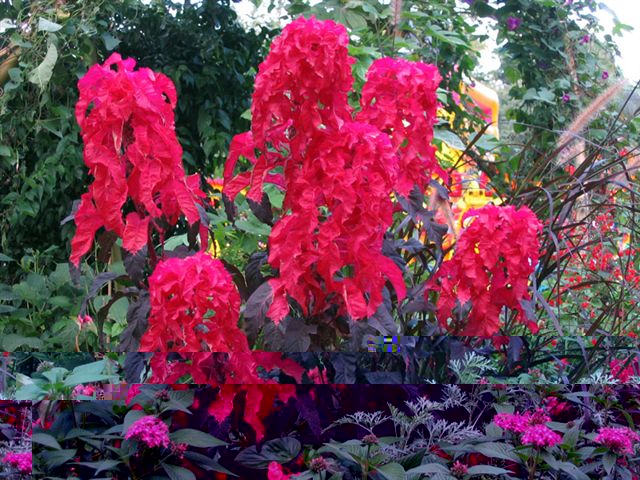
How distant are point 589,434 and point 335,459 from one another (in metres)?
0.37

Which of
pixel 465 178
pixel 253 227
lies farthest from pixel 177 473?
pixel 465 178

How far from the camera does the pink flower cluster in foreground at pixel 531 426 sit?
113 centimetres

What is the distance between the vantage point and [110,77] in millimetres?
1354

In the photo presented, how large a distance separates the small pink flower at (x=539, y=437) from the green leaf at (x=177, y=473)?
0.44 metres

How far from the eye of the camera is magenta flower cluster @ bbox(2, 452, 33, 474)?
113cm

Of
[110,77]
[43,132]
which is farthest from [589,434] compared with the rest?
[43,132]

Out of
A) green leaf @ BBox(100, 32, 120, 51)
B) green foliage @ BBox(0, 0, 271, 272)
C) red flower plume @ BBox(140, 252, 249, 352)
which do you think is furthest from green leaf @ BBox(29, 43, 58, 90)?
red flower plume @ BBox(140, 252, 249, 352)

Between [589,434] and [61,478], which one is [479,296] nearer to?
[589,434]

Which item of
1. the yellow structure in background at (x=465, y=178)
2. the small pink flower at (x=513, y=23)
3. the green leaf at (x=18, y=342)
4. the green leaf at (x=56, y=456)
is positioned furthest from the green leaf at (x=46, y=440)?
the small pink flower at (x=513, y=23)

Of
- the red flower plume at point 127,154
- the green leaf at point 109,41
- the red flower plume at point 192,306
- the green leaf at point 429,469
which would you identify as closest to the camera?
the green leaf at point 429,469

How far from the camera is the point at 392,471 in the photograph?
1086 mm

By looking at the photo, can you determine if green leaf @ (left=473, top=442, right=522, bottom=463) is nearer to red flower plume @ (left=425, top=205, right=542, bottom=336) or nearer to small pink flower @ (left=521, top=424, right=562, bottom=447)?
small pink flower @ (left=521, top=424, right=562, bottom=447)

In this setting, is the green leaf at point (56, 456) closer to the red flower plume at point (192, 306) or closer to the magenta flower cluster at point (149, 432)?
the magenta flower cluster at point (149, 432)

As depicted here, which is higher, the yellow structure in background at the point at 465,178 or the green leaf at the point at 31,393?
the green leaf at the point at 31,393
